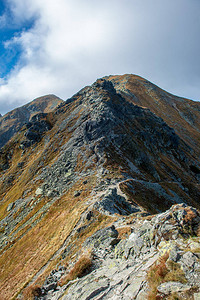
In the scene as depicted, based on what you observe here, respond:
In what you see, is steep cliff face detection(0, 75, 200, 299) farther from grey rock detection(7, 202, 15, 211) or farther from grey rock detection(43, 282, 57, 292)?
grey rock detection(7, 202, 15, 211)

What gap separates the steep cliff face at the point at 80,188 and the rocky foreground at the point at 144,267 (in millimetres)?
416

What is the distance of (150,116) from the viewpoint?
120 m

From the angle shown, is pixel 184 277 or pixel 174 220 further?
pixel 174 220

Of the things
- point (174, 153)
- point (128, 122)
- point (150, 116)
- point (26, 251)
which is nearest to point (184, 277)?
point (26, 251)

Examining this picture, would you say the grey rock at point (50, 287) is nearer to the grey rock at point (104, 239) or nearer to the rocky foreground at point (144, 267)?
the rocky foreground at point (144, 267)

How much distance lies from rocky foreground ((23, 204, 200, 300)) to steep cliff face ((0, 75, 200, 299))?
16.4 inches

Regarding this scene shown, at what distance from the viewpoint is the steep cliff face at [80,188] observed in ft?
85.0

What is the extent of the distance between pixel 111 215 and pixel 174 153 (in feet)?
283

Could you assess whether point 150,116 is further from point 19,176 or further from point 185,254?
point 185,254

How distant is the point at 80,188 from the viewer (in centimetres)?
4922

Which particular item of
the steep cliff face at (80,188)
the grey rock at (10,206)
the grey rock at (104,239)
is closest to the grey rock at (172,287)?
the steep cliff face at (80,188)

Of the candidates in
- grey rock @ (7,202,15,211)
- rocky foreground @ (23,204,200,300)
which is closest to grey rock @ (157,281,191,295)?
rocky foreground @ (23,204,200,300)

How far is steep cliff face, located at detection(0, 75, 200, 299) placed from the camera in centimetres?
2592

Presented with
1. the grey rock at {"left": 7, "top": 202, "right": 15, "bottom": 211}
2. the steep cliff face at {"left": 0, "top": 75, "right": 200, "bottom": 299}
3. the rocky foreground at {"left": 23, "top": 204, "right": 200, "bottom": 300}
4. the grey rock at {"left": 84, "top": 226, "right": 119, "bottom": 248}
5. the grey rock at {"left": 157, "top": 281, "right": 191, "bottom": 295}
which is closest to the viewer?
the grey rock at {"left": 157, "top": 281, "right": 191, "bottom": 295}
